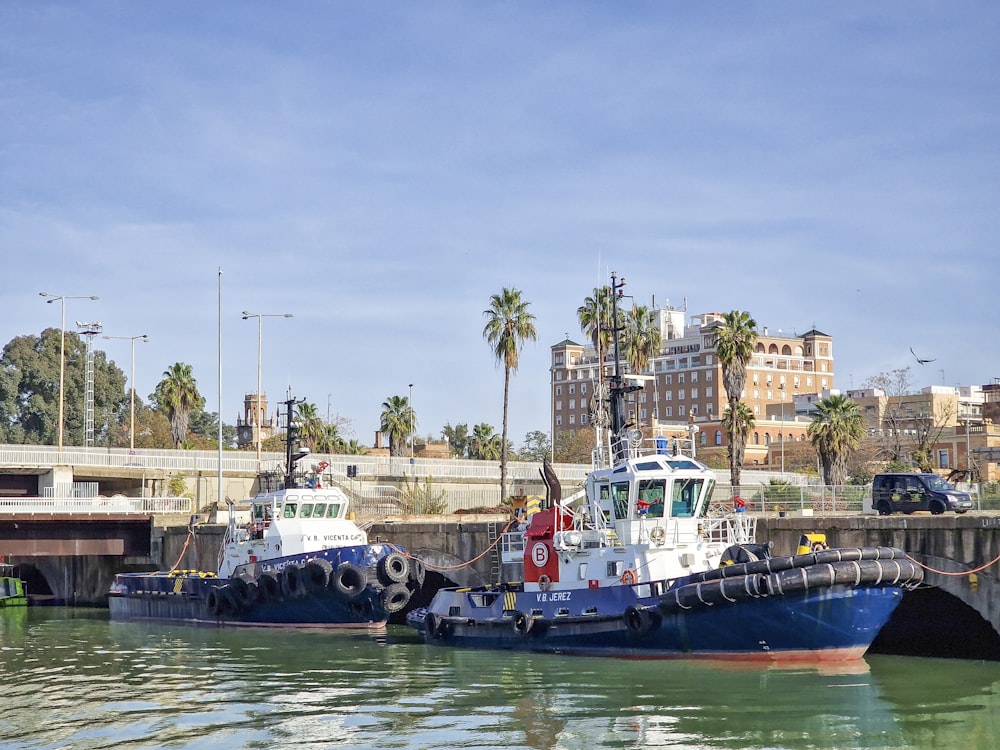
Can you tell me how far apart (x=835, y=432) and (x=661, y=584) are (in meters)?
26.8

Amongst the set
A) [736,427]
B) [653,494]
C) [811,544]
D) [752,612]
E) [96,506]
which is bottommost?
[752,612]

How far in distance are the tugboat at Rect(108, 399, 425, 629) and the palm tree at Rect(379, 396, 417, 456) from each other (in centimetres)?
3665

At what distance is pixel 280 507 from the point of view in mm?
42312

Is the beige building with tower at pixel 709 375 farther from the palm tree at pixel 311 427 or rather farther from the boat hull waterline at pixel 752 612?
the boat hull waterline at pixel 752 612

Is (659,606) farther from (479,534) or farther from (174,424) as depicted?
(174,424)

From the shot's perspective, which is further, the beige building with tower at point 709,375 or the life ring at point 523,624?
the beige building with tower at point 709,375

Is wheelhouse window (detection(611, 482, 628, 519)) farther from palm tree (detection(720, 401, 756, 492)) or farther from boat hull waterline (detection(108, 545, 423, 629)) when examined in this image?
palm tree (detection(720, 401, 756, 492))

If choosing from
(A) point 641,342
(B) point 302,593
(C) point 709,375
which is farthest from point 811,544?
(C) point 709,375

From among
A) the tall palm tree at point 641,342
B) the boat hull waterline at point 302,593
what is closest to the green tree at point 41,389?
the tall palm tree at point 641,342

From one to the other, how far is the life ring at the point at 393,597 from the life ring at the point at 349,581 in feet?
2.21

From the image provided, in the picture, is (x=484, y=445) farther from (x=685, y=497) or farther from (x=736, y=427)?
(x=685, y=497)

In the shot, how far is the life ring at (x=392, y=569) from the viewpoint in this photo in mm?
38344

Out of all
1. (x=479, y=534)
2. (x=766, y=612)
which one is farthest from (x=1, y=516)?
(x=766, y=612)

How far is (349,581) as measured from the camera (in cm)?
3834
